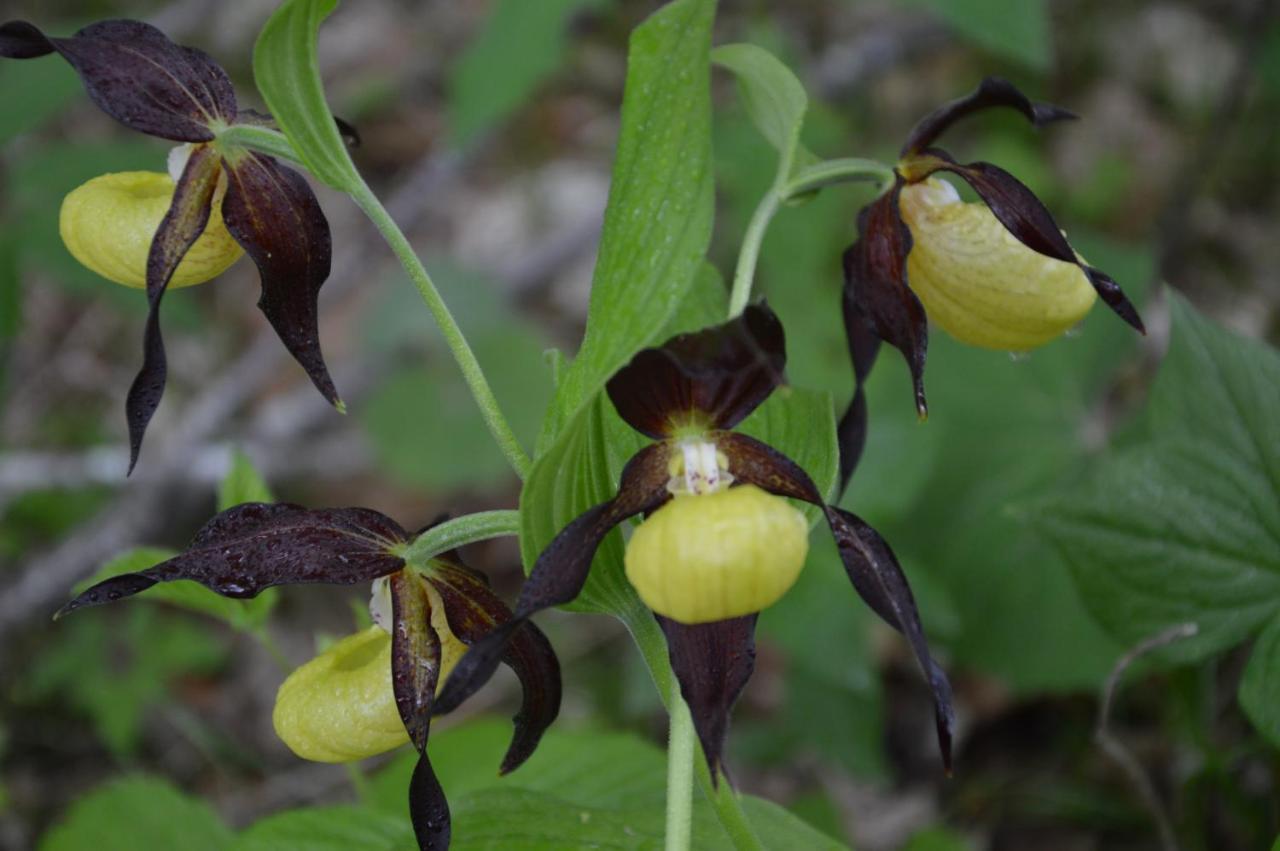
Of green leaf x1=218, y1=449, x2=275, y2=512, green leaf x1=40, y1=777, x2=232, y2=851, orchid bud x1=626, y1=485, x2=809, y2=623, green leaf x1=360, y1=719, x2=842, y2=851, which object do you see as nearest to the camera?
orchid bud x1=626, y1=485, x2=809, y2=623

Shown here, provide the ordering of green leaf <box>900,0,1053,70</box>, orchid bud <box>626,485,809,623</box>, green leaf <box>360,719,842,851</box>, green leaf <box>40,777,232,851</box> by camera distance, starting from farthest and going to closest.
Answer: green leaf <box>900,0,1053,70</box>, green leaf <box>40,777,232,851</box>, green leaf <box>360,719,842,851</box>, orchid bud <box>626,485,809,623</box>

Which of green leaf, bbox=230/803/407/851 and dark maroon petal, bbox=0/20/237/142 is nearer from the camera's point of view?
dark maroon petal, bbox=0/20/237/142

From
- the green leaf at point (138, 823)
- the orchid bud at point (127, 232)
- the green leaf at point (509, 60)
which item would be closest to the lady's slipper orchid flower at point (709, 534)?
the orchid bud at point (127, 232)

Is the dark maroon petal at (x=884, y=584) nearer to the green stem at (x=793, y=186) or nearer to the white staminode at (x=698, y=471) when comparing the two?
the white staminode at (x=698, y=471)

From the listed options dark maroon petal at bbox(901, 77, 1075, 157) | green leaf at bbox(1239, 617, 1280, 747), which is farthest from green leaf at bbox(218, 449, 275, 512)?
green leaf at bbox(1239, 617, 1280, 747)

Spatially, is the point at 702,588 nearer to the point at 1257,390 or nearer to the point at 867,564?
the point at 867,564

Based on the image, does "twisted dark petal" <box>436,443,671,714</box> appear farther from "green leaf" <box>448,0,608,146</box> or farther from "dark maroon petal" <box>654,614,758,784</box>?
"green leaf" <box>448,0,608,146</box>

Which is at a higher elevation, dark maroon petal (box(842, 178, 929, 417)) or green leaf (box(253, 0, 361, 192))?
green leaf (box(253, 0, 361, 192))
